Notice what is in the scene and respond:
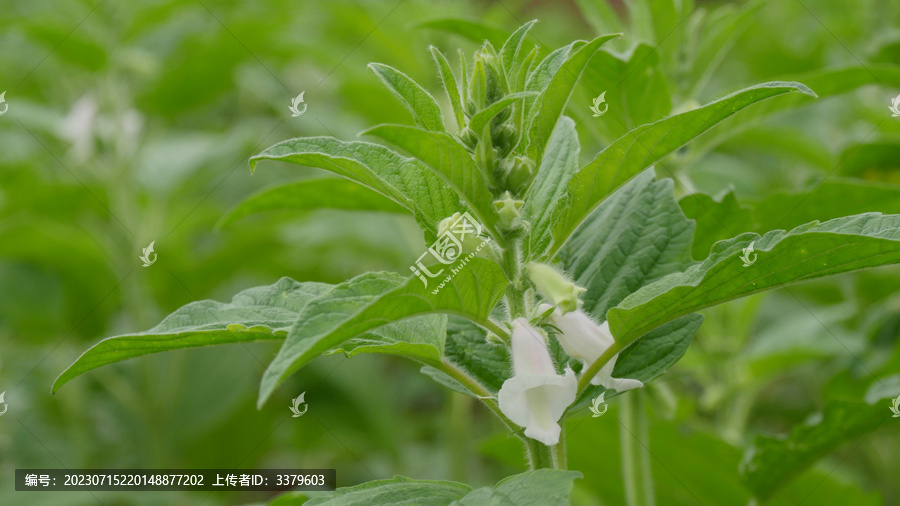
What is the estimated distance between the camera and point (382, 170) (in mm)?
890

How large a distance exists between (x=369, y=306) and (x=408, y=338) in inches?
9.3

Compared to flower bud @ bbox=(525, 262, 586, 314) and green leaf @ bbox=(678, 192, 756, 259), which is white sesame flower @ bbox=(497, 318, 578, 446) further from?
green leaf @ bbox=(678, 192, 756, 259)

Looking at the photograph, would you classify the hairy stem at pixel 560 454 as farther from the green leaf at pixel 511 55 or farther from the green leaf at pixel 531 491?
the green leaf at pixel 511 55

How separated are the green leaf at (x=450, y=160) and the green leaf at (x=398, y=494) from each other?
0.90 ft

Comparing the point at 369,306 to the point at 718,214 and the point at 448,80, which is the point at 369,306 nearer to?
the point at 448,80

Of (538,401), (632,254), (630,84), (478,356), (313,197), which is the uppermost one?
(630,84)

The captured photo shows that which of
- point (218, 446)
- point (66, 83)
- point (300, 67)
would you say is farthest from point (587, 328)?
point (300, 67)

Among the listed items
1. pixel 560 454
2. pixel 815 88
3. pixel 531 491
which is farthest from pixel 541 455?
pixel 815 88

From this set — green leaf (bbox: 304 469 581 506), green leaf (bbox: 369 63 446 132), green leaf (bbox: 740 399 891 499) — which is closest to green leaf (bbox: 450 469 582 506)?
green leaf (bbox: 304 469 581 506)

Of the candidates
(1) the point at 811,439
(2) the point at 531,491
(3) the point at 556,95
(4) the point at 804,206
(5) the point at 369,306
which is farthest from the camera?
(4) the point at 804,206

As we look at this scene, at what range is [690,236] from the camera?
3.47ft

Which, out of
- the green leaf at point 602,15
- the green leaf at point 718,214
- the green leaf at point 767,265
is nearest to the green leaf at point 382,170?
the green leaf at point 767,265

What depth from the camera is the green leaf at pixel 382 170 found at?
82cm

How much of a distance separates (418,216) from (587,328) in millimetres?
220
